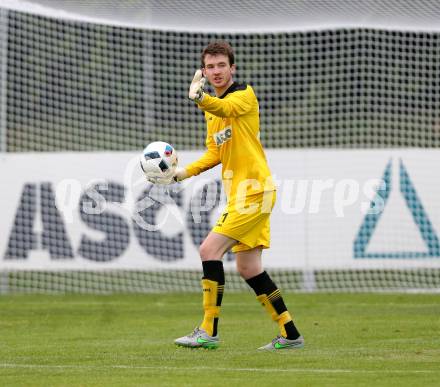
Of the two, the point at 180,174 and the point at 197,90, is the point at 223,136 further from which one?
the point at 197,90

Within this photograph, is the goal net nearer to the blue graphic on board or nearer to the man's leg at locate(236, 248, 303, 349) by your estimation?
the blue graphic on board

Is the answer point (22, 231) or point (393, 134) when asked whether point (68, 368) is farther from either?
point (393, 134)

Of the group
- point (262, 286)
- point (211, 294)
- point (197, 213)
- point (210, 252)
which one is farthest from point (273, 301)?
point (197, 213)

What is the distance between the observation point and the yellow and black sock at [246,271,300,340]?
8.28 metres

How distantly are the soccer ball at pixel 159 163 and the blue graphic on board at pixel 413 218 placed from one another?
22.5 ft

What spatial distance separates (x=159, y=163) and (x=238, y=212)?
2.51ft

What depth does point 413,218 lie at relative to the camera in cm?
1484

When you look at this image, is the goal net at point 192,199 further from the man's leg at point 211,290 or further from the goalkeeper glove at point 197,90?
the goalkeeper glove at point 197,90

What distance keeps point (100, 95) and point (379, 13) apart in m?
4.70

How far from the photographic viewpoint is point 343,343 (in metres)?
8.76

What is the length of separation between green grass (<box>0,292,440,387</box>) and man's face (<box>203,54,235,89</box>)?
2.09 metres

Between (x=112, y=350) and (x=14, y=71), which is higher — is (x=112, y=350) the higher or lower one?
the lower one

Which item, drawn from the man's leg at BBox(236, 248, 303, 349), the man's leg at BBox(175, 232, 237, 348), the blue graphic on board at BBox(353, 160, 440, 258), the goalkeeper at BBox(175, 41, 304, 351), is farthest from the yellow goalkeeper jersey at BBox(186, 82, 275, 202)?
the blue graphic on board at BBox(353, 160, 440, 258)

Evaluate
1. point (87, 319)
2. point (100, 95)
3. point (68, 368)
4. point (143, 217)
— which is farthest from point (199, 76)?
point (100, 95)
